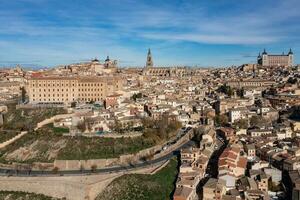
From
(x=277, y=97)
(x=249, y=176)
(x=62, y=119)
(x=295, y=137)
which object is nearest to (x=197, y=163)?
(x=249, y=176)

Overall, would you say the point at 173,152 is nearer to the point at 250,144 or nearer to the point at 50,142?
the point at 250,144

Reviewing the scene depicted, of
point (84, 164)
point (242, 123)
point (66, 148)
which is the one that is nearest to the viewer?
point (84, 164)

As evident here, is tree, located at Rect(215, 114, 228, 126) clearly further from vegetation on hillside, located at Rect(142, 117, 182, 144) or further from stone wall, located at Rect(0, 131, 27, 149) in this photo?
stone wall, located at Rect(0, 131, 27, 149)

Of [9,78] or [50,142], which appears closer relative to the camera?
[50,142]

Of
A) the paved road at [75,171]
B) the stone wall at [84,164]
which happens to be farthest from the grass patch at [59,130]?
the paved road at [75,171]

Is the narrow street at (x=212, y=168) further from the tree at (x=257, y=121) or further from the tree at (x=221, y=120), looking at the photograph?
the tree at (x=221, y=120)

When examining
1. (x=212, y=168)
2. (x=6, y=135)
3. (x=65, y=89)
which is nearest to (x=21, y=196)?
(x=6, y=135)

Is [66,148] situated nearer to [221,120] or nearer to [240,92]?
Result: [221,120]
